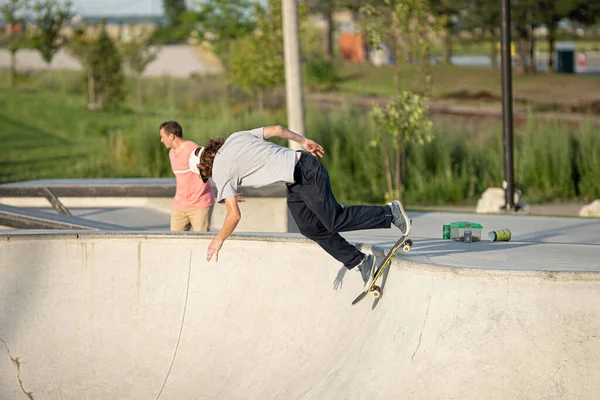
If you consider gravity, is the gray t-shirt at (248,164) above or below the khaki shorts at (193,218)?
above

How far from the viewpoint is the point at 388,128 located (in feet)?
51.8

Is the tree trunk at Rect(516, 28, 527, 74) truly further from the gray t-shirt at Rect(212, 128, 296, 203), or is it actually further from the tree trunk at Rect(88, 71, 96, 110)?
the gray t-shirt at Rect(212, 128, 296, 203)

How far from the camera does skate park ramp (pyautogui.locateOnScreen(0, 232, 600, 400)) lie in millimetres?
5953

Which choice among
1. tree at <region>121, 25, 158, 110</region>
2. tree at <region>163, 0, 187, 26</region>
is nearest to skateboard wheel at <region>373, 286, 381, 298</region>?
tree at <region>121, 25, 158, 110</region>

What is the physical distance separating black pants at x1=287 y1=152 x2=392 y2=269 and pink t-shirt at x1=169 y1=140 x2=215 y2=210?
2455mm

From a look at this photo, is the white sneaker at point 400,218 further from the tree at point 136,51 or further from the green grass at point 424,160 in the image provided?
the tree at point 136,51

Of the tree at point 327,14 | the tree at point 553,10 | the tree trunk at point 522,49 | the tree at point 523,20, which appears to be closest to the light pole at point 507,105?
the tree at point 523,20

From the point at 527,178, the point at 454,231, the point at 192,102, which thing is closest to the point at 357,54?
the point at 192,102

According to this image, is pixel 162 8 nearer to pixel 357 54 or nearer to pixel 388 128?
pixel 357 54

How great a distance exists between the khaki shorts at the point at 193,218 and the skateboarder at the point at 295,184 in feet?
8.19

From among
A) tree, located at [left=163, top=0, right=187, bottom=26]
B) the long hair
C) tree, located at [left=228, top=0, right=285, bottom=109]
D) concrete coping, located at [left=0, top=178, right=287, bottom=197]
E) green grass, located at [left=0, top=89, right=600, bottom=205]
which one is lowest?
green grass, located at [left=0, top=89, right=600, bottom=205]

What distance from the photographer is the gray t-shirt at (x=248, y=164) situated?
22.0 feet

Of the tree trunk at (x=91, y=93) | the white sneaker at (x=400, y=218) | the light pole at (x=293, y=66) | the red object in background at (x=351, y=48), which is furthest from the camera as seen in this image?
the red object in background at (x=351, y=48)

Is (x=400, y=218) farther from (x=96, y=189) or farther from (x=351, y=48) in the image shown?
(x=351, y=48)
